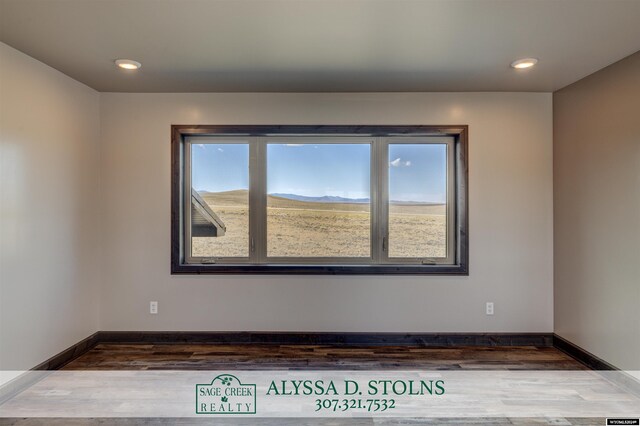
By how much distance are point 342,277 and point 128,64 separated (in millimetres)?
2535

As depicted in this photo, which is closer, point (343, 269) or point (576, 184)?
point (576, 184)

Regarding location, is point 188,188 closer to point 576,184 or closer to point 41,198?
point 41,198

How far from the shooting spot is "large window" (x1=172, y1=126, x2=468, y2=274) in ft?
10.9

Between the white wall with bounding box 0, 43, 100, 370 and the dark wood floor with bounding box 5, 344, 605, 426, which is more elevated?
the white wall with bounding box 0, 43, 100, 370

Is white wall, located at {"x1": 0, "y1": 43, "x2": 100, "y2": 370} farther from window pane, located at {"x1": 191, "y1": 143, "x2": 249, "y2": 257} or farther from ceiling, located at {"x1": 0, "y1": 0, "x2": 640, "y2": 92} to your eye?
window pane, located at {"x1": 191, "y1": 143, "x2": 249, "y2": 257}

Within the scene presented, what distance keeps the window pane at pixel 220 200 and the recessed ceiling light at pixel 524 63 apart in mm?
2412

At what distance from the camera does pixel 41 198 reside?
261cm

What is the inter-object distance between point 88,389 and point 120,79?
248cm

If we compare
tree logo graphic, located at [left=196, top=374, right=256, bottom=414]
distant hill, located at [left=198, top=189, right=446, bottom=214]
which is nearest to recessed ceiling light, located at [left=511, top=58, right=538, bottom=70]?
distant hill, located at [left=198, top=189, right=446, bottom=214]

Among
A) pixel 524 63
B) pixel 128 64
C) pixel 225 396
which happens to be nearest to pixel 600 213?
pixel 524 63

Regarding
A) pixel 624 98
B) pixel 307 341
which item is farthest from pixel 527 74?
pixel 307 341

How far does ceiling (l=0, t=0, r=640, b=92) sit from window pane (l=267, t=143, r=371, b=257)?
26.5 inches

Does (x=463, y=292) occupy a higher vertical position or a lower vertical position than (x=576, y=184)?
lower

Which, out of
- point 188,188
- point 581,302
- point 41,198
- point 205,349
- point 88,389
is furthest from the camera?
point 188,188
